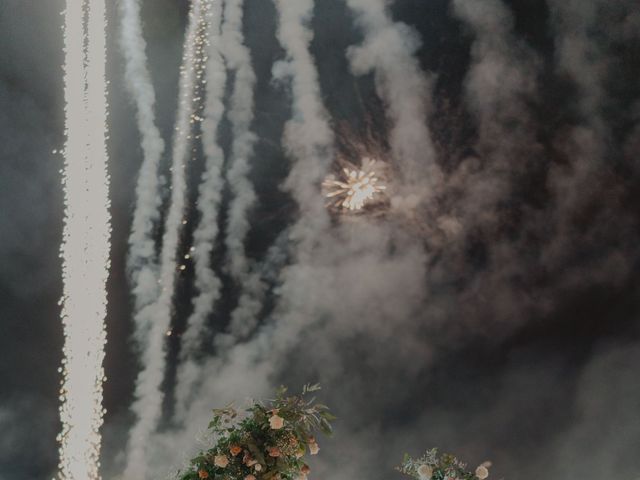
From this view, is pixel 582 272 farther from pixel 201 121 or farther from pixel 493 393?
pixel 201 121

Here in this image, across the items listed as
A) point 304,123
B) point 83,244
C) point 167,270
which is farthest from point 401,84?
point 83,244

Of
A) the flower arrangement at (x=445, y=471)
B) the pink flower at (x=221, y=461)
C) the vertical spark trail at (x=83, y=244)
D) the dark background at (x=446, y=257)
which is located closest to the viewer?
the pink flower at (x=221, y=461)

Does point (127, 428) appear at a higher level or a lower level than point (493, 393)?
higher

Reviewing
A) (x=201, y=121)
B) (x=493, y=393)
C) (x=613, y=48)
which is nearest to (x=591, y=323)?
(x=493, y=393)

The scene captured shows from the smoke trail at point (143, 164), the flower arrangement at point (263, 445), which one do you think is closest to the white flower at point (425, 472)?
the flower arrangement at point (263, 445)

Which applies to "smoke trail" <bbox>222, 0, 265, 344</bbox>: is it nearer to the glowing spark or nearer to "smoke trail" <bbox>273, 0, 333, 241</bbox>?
"smoke trail" <bbox>273, 0, 333, 241</bbox>

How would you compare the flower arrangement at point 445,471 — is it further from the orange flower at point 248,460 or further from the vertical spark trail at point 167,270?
the vertical spark trail at point 167,270

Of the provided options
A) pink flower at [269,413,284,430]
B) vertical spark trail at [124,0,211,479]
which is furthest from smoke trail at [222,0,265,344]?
pink flower at [269,413,284,430]
